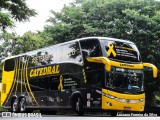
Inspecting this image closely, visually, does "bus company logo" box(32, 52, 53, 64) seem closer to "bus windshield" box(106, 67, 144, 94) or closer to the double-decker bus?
the double-decker bus

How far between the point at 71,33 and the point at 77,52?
34.1ft

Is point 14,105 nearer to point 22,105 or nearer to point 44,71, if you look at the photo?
point 22,105

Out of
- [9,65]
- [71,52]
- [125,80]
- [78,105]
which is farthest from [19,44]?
[125,80]

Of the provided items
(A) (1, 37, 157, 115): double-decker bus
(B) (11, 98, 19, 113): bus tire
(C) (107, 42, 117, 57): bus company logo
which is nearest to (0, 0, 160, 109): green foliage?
(B) (11, 98, 19, 113): bus tire

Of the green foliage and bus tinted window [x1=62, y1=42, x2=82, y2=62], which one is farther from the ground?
the green foliage

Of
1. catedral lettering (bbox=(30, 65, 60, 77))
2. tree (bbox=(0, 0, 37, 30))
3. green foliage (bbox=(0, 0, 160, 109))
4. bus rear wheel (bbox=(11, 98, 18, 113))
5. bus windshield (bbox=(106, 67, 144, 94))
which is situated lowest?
bus rear wheel (bbox=(11, 98, 18, 113))

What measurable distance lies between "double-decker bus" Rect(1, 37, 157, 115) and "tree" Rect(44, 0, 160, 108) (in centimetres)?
677

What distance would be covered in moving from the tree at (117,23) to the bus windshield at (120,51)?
23.5 ft

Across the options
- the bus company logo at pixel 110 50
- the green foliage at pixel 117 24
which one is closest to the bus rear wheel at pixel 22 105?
the green foliage at pixel 117 24

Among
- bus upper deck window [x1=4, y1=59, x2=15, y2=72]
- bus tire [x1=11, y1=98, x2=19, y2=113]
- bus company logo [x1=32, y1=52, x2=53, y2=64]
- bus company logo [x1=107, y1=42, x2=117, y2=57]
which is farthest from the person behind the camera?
bus upper deck window [x1=4, y1=59, x2=15, y2=72]

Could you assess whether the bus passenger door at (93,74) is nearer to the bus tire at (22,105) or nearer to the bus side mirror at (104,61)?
the bus side mirror at (104,61)

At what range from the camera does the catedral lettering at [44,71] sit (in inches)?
757

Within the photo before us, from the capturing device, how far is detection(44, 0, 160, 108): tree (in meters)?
25.4

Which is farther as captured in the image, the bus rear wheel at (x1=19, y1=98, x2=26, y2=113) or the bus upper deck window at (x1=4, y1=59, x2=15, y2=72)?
the bus upper deck window at (x1=4, y1=59, x2=15, y2=72)
